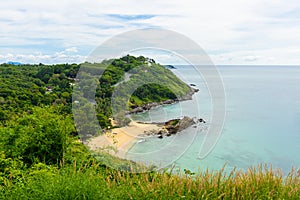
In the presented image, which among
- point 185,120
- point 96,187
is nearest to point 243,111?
point 185,120

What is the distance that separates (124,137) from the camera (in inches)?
170

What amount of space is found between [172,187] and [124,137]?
1467 mm

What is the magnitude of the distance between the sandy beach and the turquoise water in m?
0.11

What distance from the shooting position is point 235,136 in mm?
29328

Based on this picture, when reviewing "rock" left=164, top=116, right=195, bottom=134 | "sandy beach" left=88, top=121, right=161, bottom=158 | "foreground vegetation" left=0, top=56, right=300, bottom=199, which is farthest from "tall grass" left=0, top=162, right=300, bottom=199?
"rock" left=164, top=116, right=195, bottom=134

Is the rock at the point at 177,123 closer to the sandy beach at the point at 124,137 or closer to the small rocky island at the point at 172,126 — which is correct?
the small rocky island at the point at 172,126

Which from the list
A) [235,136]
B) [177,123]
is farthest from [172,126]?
[235,136]

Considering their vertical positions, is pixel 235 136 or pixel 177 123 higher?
pixel 177 123

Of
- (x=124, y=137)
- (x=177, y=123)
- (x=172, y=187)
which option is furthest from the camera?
(x=177, y=123)

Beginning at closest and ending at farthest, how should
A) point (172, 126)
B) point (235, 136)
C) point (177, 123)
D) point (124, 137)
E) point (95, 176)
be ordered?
1. point (95, 176)
2. point (124, 137)
3. point (172, 126)
4. point (177, 123)
5. point (235, 136)

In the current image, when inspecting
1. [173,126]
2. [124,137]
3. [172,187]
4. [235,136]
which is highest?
[173,126]

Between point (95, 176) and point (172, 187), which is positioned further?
point (95, 176)

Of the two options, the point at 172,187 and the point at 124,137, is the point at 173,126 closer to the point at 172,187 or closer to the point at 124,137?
the point at 124,137

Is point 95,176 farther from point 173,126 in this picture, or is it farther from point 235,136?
point 235,136
